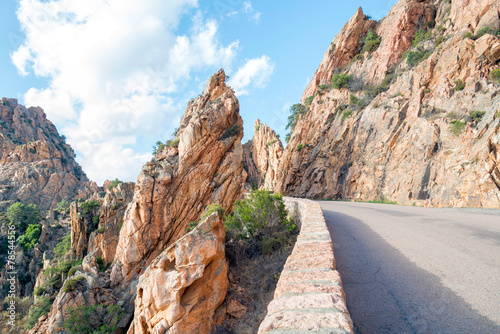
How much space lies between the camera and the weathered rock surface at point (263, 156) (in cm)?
4719

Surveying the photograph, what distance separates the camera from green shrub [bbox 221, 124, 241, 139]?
2580cm


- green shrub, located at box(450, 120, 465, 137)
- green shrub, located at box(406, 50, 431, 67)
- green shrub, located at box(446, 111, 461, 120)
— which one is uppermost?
green shrub, located at box(406, 50, 431, 67)

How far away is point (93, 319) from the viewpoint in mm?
14320

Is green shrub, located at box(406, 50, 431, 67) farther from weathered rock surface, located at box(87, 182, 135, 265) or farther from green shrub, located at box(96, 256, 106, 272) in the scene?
green shrub, located at box(96, 256, 106, 272)

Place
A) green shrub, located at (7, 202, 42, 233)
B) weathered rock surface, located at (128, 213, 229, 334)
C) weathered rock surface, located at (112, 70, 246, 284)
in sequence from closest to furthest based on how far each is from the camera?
weathered rock surface, located at (128, 213, 229, 334), weathered rock surface, located at (112, 70, 246, 284), green shrub, located at (7, 202, 42, 233)

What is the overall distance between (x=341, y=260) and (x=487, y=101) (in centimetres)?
1887

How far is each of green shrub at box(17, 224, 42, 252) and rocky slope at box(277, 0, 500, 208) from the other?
44244 millimetres

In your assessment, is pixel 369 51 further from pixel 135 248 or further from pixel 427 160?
pixel 135 248

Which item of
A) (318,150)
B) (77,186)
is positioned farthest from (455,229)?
(77,186)

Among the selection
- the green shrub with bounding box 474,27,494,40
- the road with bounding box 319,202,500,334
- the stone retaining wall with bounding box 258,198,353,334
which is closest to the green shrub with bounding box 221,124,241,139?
the road with bounding box 319,202,500,334

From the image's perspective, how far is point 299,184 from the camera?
3534cm

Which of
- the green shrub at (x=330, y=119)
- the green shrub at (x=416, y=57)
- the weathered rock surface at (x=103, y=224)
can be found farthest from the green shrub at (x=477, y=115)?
the weathered rock surface at (x=103, y=224)

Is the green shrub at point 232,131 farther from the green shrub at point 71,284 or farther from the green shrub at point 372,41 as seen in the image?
the green shrub at point 372,41

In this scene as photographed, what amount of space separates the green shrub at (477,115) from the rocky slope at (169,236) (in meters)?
17.7
